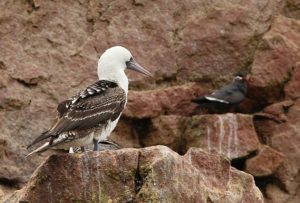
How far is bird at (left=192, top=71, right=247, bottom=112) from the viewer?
15.6 m

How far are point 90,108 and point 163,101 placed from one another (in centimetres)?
433

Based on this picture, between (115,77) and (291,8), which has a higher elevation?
(115,77)

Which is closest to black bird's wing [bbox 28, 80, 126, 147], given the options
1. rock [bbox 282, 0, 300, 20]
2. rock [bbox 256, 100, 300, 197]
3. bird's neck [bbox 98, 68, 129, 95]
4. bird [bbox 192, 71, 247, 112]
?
bird's neck [bbox 98, 68, 129, 95]

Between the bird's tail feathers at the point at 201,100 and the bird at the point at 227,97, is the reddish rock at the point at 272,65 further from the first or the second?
the bird's tail feathers at the point at 201,100

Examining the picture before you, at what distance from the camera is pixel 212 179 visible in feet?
36.1

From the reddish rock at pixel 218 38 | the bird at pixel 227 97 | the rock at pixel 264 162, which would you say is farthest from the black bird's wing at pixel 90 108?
the reddish rock at pixel 218 38

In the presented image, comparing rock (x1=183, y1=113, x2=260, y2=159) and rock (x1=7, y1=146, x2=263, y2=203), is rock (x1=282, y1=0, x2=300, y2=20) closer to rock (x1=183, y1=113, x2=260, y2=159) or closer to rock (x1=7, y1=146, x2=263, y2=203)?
rock (x1=183, y1=113, x2=260, y2=159)

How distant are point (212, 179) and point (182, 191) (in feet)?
2.91

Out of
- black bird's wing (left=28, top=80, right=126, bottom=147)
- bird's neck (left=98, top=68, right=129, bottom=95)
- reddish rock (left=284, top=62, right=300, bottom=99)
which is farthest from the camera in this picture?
reddish rock (left=284, top=62, right=300, bottom=99)

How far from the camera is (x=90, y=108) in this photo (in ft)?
37.1

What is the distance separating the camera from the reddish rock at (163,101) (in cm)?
1538

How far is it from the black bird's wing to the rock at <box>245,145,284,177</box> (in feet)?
11.9

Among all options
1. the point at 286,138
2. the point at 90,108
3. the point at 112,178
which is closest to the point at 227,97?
the point at 286,138

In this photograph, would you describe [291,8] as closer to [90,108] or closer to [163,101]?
[163,101]
